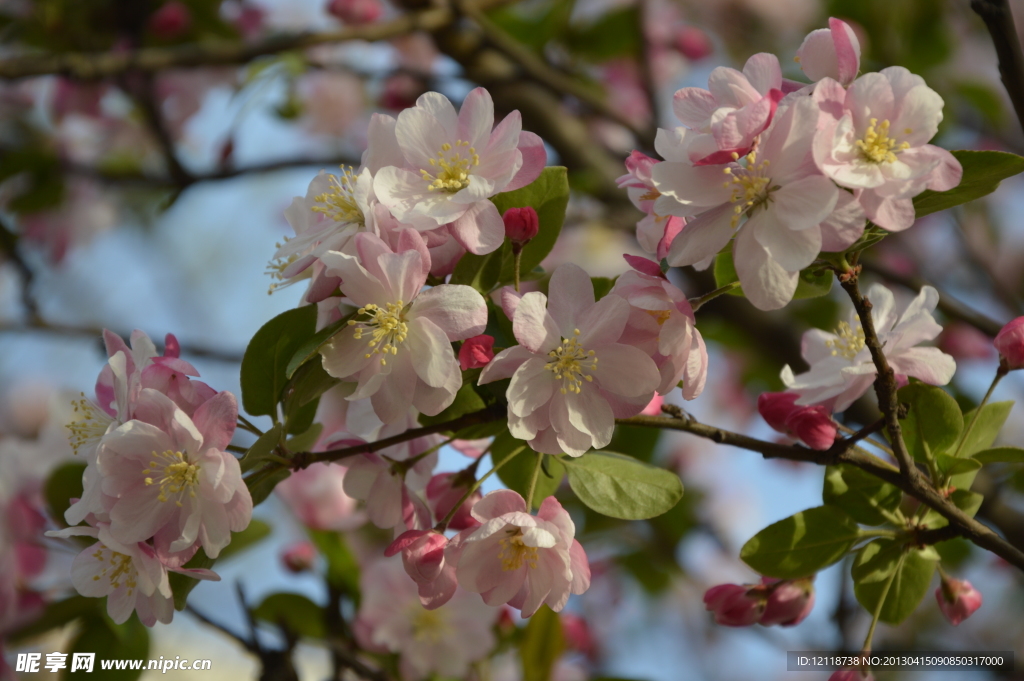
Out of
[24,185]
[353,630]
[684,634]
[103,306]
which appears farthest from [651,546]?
[103,306]

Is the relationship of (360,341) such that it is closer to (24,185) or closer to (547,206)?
(547,206)

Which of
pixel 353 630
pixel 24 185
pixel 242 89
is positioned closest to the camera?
pixel 353 630

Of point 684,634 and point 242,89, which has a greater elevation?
point 242,89

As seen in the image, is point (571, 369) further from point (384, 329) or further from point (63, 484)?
point (63, 484)

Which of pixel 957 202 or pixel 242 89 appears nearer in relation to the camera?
pixel 957 202

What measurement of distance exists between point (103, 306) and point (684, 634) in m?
2.94

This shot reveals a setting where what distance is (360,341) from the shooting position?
2.47ft

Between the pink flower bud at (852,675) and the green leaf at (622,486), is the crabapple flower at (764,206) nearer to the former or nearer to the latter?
the green leaf at (622,486)

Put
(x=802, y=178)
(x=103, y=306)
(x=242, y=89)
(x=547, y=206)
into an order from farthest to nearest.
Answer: (x=103, y=306), (x=242, y=89), (x=547, y=206), (x=802, y=178)

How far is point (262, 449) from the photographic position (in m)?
0.74

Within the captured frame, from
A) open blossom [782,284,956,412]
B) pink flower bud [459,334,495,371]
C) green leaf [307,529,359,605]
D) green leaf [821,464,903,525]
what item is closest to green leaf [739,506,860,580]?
green leaf [821,464,903,525]

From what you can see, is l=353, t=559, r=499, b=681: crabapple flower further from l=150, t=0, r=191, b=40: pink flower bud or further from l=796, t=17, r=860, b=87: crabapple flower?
l=150, t=0, r=191, b=40: pink flower bud

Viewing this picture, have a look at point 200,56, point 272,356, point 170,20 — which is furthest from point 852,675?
point 170,20

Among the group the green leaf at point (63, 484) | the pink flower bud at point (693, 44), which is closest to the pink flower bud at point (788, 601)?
the green leaf at point (63, 484)
